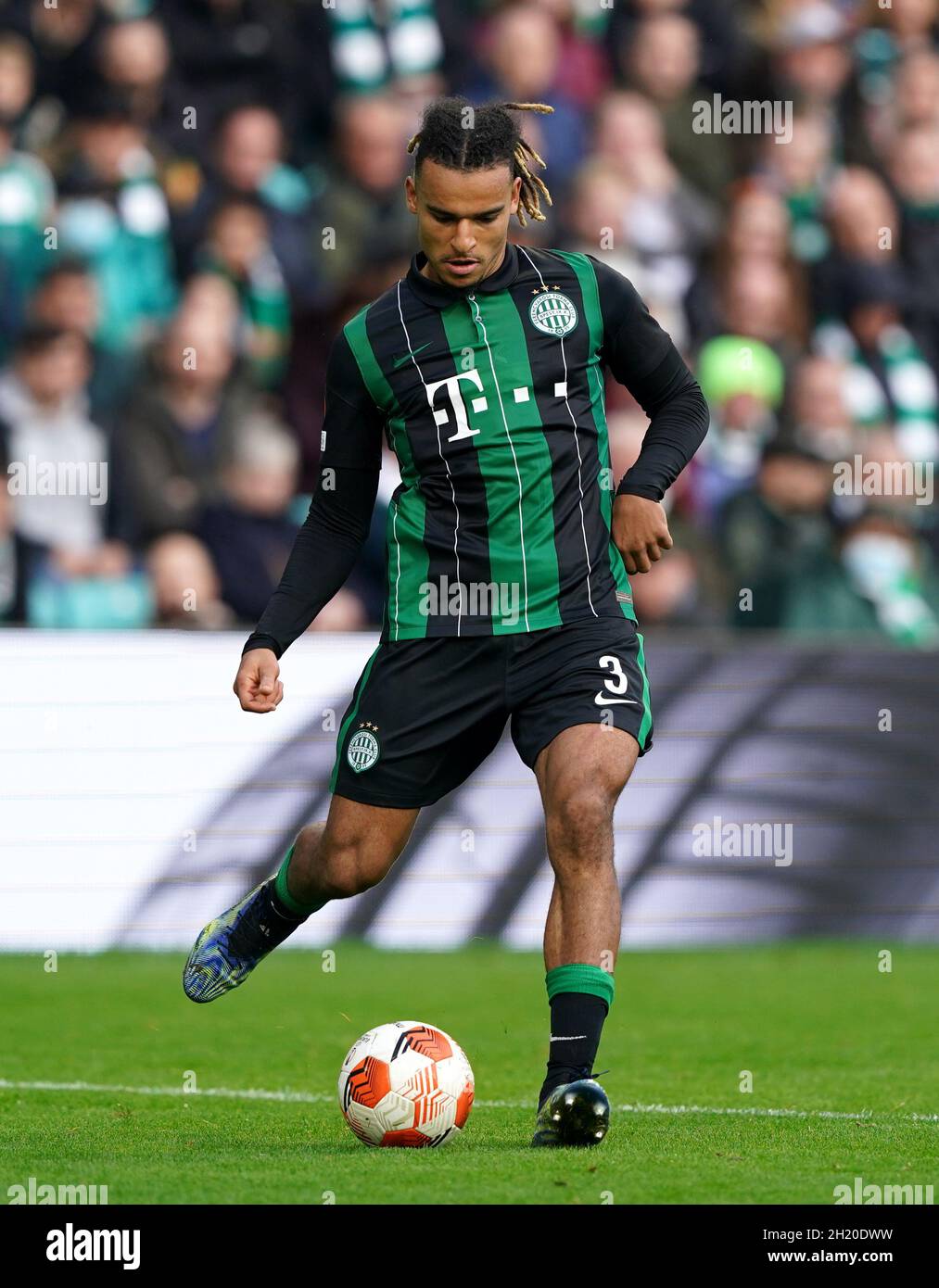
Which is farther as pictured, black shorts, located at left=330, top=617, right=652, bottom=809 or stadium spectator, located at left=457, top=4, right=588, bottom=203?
stadium spectator, located at left=457, top=4, right=588, bottom=203

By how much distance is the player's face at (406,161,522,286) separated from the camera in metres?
4.92

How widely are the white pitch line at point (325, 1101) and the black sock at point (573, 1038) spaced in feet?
2.84

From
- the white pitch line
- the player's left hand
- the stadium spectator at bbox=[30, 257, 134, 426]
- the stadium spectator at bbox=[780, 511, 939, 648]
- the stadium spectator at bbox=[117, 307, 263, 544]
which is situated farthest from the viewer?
the stadium spectator at bbox=[780, 511, 939, 648]

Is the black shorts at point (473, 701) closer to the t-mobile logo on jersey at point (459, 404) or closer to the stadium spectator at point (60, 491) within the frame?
the t-mobile logo on jersey at point (459, 404)

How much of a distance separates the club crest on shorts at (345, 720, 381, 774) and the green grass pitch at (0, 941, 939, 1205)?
0.90 m

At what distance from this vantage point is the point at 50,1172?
4562 millimetres

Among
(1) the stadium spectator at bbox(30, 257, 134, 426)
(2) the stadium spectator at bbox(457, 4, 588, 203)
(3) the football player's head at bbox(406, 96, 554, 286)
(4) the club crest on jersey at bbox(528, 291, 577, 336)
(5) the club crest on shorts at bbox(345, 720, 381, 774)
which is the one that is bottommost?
(5) the club crest on shorts at bbox(345, 720, 381, 774)

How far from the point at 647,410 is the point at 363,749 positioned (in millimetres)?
1130

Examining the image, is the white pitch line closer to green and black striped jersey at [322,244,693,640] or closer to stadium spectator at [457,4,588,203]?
green and black striped jersey at [322,244,693,640]

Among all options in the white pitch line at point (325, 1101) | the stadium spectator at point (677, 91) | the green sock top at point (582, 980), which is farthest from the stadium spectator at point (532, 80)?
the green sock top at point (582, 980)

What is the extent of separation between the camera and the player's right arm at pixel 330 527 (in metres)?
5.23

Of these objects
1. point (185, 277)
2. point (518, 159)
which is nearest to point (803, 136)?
point (185, 277)

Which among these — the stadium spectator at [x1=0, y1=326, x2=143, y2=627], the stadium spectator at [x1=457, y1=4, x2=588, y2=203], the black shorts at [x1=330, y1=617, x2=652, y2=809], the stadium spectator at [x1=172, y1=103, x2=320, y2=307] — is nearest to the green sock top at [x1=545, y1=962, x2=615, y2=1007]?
the black shorts at [x1=330, y1=617, x2=652, y2=809]

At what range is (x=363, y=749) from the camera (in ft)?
17.2
